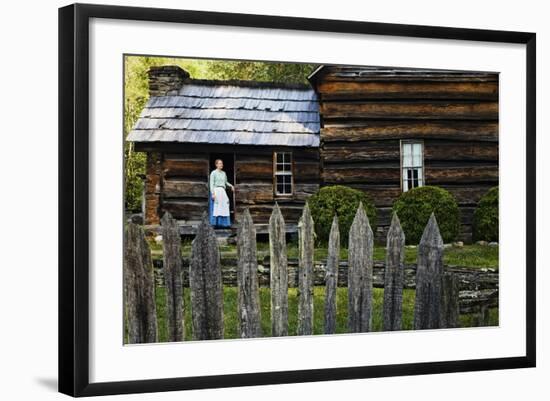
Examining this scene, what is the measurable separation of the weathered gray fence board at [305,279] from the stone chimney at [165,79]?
1554 millimetres

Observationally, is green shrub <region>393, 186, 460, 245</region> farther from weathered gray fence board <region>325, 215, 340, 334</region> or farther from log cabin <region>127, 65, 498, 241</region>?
weathered gray fence board <region>325, 215, 340, 334</region>

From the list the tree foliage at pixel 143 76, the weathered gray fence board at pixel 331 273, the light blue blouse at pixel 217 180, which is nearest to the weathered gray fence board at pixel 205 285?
the light blue blouse at pixel 217 180

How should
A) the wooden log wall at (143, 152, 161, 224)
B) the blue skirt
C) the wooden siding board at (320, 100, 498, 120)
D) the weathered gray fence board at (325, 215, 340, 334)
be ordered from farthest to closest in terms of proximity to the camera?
the wooden siding board at (320, 100, 498, 120) < the weathered gray fence board at (325, 215, 340, 334) < the blue skirt < the wooden log wall at (143, 152, 161, 224)

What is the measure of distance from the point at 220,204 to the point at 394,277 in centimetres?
169

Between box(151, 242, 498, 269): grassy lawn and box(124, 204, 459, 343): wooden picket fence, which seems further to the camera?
box(151, 242, 498, 269): grassy lawn

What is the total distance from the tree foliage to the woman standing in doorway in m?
0.63

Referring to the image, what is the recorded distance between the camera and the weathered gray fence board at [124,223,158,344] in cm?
864

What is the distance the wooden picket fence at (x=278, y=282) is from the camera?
8.77m

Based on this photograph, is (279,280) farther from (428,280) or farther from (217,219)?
(428,280)

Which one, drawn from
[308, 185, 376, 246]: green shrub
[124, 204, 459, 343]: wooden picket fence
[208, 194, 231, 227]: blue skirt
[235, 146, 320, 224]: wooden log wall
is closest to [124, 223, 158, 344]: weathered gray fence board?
[124, 204, 459, 343]: wooden picket fence

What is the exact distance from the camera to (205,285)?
9.03 meters

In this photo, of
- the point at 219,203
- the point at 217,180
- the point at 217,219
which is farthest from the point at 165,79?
the point at 217,219

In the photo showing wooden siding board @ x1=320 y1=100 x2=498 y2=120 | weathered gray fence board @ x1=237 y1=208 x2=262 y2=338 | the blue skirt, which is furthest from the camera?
wooden siding board @ x1=320 y1=100 x2=498 y2=120

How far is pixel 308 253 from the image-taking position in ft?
30.6
